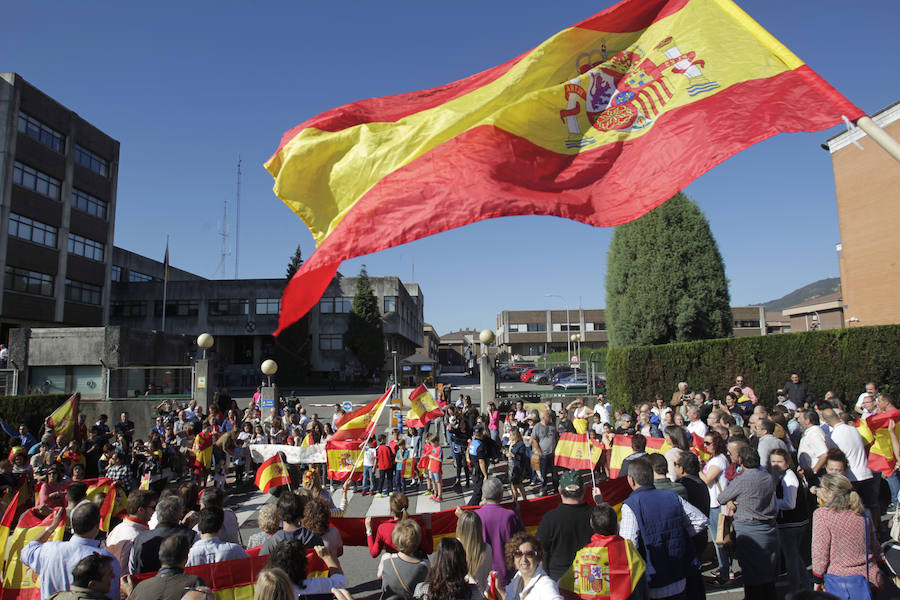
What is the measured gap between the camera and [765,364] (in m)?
19.1

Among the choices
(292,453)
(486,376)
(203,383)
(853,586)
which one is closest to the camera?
(853,586)

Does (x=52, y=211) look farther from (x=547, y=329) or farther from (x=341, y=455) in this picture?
(x=547, y=329)

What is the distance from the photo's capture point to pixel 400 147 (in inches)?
225

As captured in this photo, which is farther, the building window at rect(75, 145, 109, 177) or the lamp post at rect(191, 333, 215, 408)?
the building window at rect(75, 145, 109, 177)

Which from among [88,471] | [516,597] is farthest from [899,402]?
[88,471]

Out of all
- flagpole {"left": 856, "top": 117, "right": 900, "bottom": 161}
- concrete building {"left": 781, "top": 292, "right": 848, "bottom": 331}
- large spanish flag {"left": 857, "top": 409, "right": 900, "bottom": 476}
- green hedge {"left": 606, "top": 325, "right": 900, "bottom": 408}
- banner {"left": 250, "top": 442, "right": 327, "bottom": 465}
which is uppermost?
concrete building {"left": 781, "top": 292, "right": 848, "bottom": 331}

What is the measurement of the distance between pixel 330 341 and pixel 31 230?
25830 mm

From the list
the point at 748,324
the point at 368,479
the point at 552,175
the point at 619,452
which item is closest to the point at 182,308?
the point at 368,479

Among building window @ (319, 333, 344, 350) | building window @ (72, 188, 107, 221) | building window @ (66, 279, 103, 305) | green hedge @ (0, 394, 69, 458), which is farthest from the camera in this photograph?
building window @ (319, 333, 344, 350)

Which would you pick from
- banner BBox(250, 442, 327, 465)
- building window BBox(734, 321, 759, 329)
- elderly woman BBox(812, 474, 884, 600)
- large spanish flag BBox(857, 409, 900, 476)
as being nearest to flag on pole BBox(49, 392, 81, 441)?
banner BBox(250, 442, 327, 465)

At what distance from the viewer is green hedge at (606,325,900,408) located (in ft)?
54.6

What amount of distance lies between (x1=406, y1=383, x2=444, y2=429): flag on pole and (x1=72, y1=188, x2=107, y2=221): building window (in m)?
41.0

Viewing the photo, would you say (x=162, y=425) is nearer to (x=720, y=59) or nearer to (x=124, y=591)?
(x=124, y=591)

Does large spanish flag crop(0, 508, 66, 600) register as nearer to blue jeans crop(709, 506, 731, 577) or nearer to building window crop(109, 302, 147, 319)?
blue jeans crop(709, 506, 731, 577)
